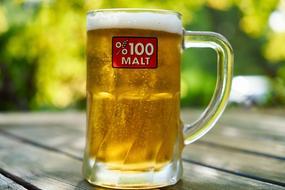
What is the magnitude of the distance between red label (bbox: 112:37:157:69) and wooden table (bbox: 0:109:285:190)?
0.75ft

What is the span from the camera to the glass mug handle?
0.98 m

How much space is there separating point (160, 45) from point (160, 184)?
0.81 feet

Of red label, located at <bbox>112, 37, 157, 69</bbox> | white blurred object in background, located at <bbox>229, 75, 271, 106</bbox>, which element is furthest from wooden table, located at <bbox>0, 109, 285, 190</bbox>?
white blurred object in background, located at <bbox>229, 75, 271, 106</bbox>

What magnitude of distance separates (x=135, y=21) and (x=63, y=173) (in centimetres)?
35

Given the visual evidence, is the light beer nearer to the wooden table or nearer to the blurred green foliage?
the wooden table

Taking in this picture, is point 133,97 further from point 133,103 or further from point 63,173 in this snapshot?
point 63,173

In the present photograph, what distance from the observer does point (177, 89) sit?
96 cm

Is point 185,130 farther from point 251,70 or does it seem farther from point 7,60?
point 251,70

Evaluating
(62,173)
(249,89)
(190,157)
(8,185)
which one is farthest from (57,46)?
(8,185)

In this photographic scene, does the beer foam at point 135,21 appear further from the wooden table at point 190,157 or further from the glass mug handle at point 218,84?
the wooden table at point 190,157

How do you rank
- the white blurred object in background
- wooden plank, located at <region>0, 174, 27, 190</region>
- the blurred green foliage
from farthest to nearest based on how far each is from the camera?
the white blurred object in background < the blurred green foliage < wooden plank, located at <region>0, 174, 27, 190</region>

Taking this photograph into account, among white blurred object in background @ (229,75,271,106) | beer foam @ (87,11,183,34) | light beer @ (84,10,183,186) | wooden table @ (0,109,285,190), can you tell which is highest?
beer foam @ (87,11,183,34)

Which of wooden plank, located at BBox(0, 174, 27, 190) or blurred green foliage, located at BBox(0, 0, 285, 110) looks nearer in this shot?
wooden plank, located at BBox(0, 174, 27, 190)

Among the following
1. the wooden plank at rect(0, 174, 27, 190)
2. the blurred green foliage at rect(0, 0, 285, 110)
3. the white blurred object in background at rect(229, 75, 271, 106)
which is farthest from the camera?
the white blurred object in background at rect(229, 75, 271, 106)
